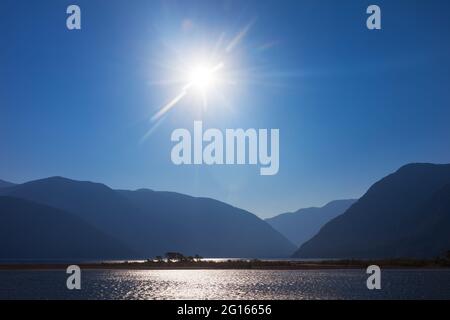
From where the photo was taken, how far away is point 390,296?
73.0 m

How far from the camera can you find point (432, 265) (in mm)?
194500

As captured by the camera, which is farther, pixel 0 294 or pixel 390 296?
pixel 0 294

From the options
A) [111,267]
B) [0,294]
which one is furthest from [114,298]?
[111,267]

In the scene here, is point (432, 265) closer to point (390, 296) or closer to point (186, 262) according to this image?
point (186, 262)

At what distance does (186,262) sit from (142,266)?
56.6ft
